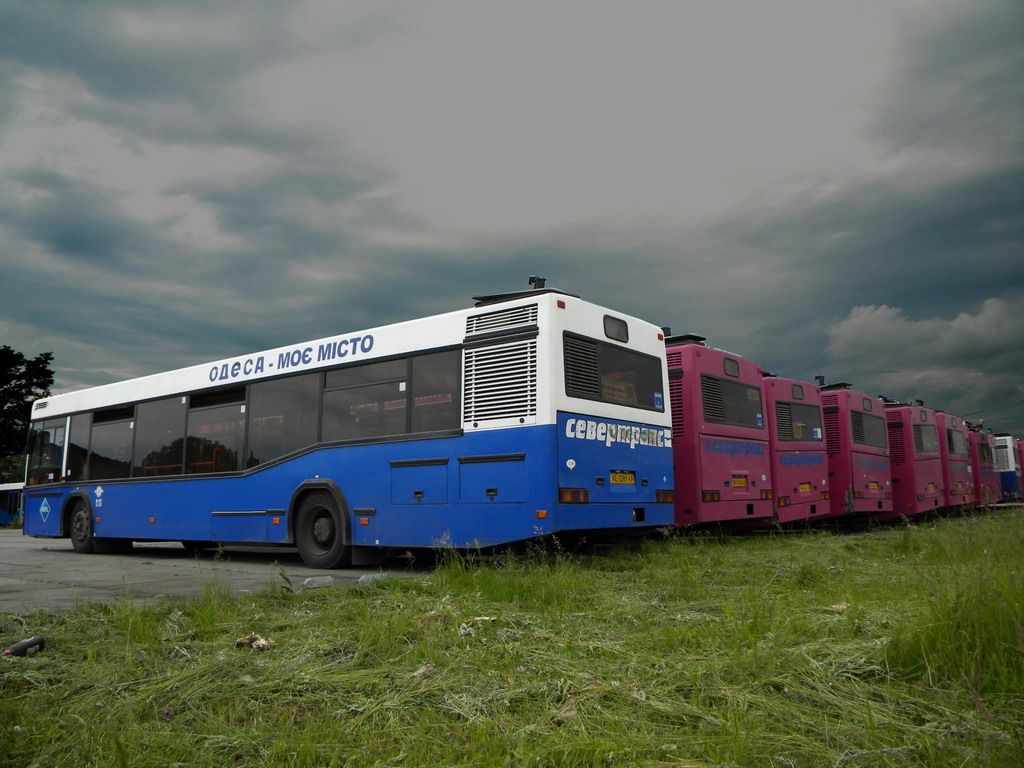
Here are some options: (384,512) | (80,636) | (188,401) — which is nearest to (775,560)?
(384,512)

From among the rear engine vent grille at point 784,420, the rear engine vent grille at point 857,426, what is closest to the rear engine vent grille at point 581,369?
the rear engine vent grille at point 784,420

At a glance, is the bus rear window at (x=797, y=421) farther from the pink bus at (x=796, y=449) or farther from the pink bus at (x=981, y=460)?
the pink bus at (x=981, y=460)

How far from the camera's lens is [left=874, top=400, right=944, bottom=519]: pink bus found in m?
20.0

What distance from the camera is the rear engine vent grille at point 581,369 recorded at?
888 centimetres

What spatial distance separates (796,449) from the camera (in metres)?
15.2

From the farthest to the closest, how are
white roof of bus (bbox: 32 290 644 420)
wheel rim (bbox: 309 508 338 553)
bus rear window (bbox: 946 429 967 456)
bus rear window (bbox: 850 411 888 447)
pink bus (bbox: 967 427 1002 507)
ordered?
pink bus (bbox: 967 427 1002 507) < bus rear window (bbox: 946 429 967 456) < bus rear window (bbox: 850 411 888 447) < wheel rim (bbox: 309 508 338 553) < white roof of bus (bbox: 32 290 644 420)

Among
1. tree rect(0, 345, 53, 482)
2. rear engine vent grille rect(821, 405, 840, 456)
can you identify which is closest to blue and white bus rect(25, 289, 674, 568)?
rear engine vent grille rect(821, 405, 840, 456)

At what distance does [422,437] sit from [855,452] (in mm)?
11897

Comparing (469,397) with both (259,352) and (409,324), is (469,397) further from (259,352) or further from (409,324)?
(259,352)

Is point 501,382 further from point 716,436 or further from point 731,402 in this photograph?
point 731,402

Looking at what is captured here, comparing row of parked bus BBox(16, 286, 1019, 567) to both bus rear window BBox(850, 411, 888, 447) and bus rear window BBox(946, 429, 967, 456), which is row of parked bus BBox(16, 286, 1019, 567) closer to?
bus rear window BBox(850, 411, 888, 447)

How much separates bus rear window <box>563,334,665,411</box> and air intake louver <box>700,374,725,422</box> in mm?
2123

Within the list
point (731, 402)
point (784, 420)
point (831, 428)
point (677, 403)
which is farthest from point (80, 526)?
point (831, 428)

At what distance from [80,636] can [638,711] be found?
11.9ft
